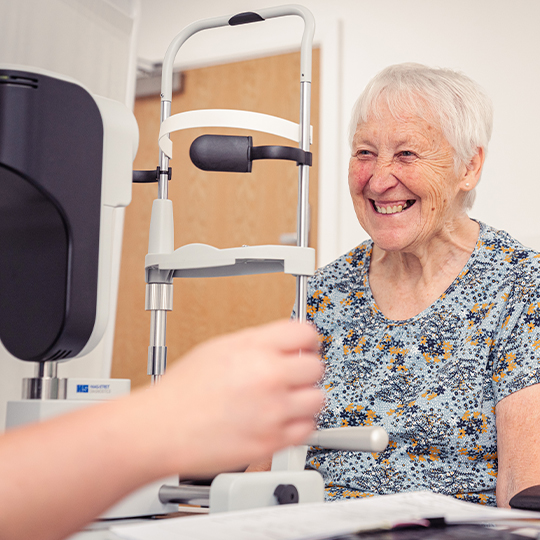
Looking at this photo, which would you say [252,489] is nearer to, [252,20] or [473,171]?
[252,20]

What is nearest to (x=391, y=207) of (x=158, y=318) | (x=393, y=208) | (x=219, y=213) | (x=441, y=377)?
(x=393, y=208)

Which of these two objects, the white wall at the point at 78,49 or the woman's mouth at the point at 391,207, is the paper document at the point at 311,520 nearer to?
the woman's mouth at the point at 391,207

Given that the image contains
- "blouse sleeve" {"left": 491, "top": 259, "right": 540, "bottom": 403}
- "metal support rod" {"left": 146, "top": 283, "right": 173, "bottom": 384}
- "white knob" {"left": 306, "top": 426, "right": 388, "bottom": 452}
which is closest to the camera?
"white knob" {"left": 306, "top": 426, "right": 388, "bottom": 452}

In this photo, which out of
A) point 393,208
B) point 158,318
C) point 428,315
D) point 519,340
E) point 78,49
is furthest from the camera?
point 78,49

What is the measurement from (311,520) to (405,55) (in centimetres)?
217

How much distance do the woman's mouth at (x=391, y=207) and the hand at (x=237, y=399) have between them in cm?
108

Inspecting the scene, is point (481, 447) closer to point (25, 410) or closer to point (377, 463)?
point (377, 463)

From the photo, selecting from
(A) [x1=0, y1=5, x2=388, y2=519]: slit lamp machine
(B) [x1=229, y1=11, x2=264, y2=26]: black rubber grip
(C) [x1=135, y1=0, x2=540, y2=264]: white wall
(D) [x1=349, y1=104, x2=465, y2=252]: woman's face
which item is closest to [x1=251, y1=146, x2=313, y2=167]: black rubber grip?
(A) [x1=0, y1=5, x2=388, y2=519]: slit lamp machine

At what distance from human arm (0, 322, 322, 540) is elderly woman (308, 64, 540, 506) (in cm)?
81

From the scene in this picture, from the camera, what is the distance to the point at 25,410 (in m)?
0.75

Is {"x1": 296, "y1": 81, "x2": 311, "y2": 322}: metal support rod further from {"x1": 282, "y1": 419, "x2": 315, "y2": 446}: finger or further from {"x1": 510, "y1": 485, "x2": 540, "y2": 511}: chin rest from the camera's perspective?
{"x1": 282, "y1": 419, "x2": 315, "y2": 446}: finger

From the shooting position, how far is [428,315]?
1.29 m

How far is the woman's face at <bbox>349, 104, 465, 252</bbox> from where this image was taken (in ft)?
4.43

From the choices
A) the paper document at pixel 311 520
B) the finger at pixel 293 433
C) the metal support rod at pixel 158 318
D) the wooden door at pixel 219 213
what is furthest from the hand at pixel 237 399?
the wooden door at pixel 219 213
